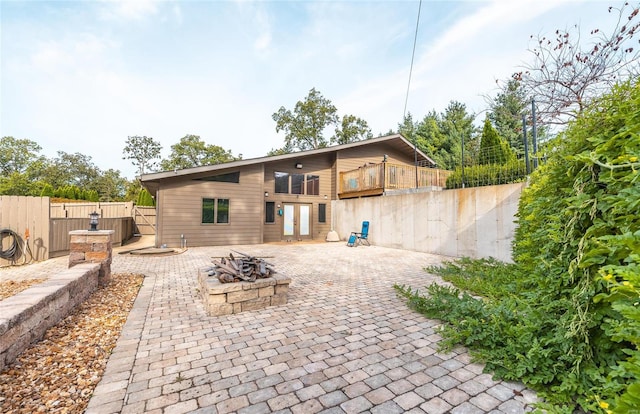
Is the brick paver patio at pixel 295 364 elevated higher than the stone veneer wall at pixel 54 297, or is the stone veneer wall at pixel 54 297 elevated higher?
the stone veneer wall at pixel 54 297

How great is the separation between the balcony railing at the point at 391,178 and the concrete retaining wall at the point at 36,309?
9.66 metres

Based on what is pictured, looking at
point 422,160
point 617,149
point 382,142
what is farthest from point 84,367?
point 422,160

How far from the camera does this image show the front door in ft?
41.1

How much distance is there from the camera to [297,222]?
41.8ft

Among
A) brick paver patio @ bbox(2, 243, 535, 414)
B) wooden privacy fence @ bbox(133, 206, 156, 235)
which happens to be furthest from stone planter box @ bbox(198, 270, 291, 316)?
wooden privacy fence @ bbox(133, 206, 156, 235)

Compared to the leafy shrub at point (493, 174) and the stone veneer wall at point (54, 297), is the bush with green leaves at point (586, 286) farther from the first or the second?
the leafy shrub at point (493, 174)

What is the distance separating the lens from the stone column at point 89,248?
14.2 ft

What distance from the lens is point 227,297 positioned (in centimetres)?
338

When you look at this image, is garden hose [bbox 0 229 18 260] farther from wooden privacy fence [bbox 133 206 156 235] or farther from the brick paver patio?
wooden privacy fence [bbox 133 206 156 235]

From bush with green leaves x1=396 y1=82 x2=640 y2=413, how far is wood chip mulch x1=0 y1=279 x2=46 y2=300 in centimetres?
639

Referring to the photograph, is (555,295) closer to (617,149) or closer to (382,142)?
(617,149)

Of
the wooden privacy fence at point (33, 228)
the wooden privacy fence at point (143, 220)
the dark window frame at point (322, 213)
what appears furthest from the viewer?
the wooden privacy fence at point (143, 220)

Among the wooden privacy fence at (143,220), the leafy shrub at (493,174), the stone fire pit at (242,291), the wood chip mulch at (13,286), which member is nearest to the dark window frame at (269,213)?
the leafy shrub at (493,174)

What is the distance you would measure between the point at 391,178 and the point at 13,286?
11.0 metres
